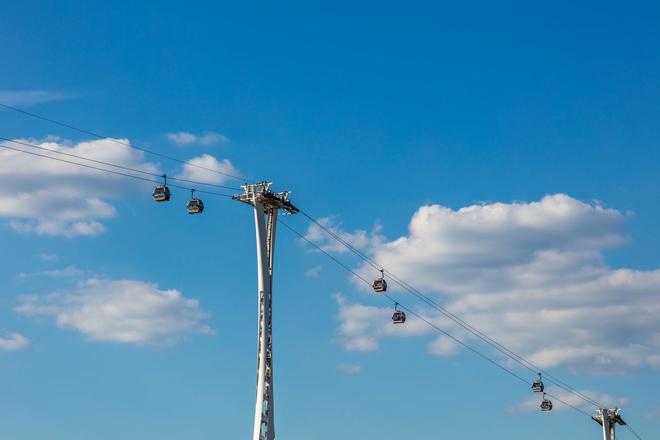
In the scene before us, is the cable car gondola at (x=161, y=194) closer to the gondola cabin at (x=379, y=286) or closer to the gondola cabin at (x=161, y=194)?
the gondola cabin at (x=161, y=194)

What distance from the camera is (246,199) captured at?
228ft

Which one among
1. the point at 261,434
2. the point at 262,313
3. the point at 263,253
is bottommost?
the point at 261,434

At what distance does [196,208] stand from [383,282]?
18.2m

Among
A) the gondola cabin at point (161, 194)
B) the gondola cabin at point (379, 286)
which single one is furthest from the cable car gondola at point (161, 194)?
the gondola cabin at point (379, 286)

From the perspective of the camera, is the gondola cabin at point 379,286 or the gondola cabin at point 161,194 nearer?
the gondola cabin at point 161,194

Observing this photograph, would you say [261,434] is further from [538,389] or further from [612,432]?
[612,432]

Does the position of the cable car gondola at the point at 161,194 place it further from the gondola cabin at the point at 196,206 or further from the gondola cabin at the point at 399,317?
the gondola cabin at the point at 399,317

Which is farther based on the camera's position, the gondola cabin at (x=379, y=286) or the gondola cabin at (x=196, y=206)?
the gondola cabin at (x=379, y=286)

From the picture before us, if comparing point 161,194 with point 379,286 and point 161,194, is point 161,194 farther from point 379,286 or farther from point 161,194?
point 379,286

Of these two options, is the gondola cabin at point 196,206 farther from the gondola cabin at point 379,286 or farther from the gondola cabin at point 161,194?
the gondola cabin at point 379,286

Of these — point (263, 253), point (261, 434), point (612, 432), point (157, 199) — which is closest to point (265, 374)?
point (261, 434)

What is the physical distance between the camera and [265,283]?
68312mm

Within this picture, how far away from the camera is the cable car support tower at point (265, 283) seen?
64.2 metres

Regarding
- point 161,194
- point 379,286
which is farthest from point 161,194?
point 379,286
